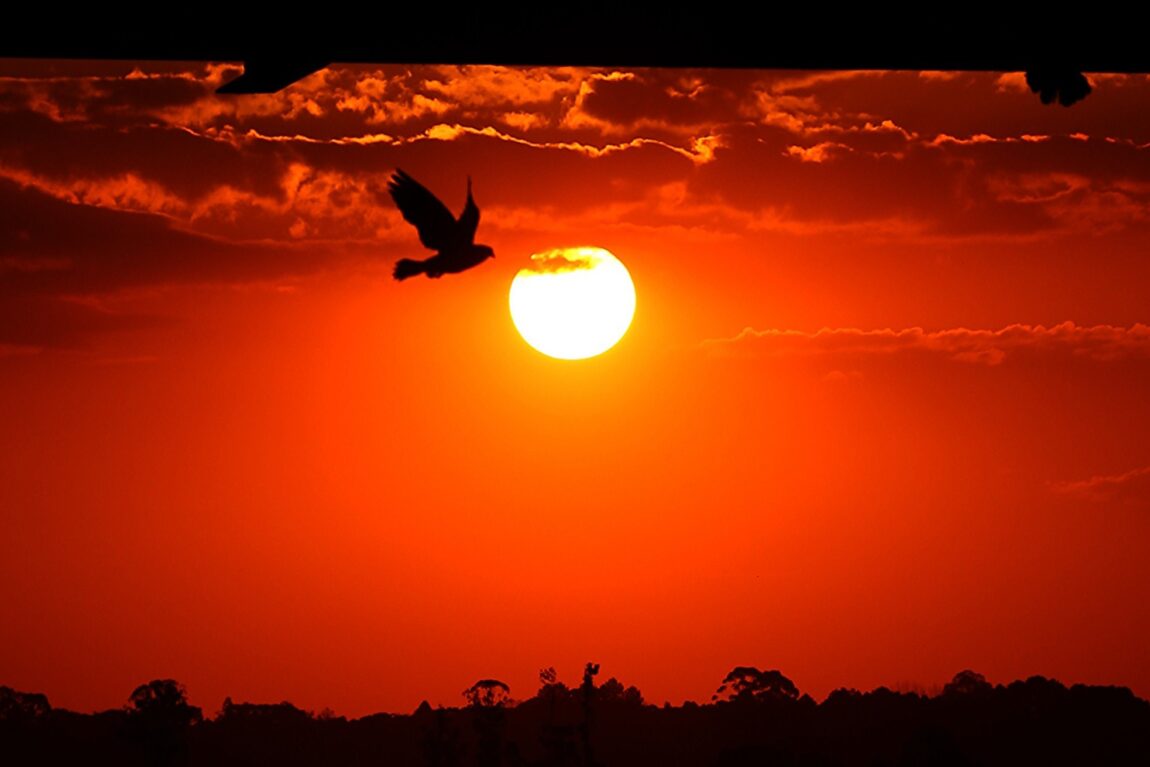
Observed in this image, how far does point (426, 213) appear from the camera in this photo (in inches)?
232

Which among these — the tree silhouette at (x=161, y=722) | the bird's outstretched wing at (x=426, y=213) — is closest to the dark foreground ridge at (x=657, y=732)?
the tree silhouette at (x=161, y=722)

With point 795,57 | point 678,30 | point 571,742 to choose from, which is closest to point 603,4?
point 678,30

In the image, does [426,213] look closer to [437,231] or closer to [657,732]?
[437,231]

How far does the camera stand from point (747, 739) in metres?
89.9

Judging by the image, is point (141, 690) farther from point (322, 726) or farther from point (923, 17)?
point (923, 17)

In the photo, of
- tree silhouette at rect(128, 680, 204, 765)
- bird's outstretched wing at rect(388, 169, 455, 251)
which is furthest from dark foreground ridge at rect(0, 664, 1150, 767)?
bird's outstretched wing at rect(388, 169, 455, 251)

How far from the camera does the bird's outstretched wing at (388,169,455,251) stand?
19.0ft

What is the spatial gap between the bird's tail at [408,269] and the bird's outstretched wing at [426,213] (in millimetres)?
88

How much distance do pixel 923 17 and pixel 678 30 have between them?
59 centimetres

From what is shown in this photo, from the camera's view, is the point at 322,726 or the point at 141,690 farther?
the point at 322,726

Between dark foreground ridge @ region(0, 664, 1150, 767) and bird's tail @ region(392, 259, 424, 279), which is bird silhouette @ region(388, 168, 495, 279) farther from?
dark foreground ridge @ region(0, 664, 1150, 767)

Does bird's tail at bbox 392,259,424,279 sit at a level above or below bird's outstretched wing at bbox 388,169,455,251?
below

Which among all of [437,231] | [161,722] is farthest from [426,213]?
[161,722]

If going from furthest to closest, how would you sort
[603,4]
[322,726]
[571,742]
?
[322,726] → [571,742] → [603,4]
